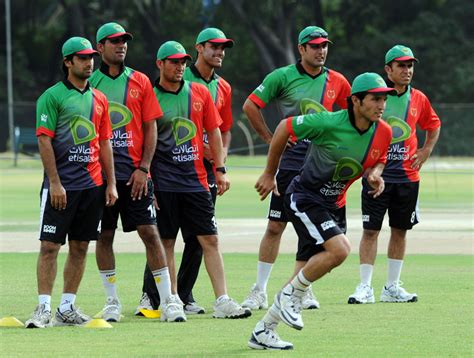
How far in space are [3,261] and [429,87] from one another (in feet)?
153

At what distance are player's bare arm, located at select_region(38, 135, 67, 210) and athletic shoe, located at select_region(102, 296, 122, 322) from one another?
3.73 feet

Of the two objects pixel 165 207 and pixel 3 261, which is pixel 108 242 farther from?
pixel 3 261

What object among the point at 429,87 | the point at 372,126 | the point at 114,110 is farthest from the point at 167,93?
the point at 429,87

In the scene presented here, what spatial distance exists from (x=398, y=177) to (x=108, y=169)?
3.43 meters

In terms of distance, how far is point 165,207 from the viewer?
11586 mm

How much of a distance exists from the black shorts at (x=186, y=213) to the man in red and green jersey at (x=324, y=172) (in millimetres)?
1482

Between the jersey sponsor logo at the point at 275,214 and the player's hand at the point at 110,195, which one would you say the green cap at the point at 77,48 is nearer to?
the player's hand at the point at 110,195

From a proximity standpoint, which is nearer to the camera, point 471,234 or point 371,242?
point 371,242

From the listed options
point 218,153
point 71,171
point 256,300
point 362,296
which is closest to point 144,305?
point 256,300

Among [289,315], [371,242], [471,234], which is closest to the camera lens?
[289,315]

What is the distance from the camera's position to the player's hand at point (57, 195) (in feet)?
34.4

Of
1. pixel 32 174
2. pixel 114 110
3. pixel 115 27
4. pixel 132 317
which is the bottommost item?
pixel 32 174

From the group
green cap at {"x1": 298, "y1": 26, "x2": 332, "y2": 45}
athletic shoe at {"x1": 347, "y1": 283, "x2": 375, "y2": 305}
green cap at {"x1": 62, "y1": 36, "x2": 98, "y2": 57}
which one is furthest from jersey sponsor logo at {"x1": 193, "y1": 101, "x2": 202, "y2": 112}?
athletic shoe at {"x1": 347, "y1": 283, "x2": 375, "y2": 305}

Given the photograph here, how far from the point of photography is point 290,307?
946 centimetres
